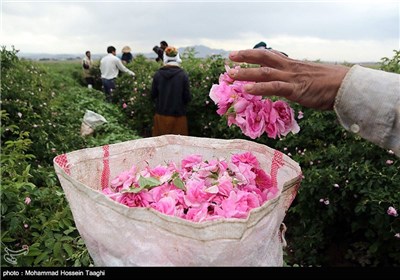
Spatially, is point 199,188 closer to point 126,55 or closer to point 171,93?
point 171,93

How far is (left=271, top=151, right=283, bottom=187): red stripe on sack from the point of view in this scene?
1.48m

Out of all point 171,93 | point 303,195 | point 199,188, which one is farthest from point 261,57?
point 171,93

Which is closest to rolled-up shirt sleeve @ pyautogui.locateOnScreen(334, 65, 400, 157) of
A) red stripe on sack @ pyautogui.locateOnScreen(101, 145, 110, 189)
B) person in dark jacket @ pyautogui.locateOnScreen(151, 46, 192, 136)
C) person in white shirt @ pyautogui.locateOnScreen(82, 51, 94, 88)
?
red stripe on sack @ pyautogui.locateOnScreen(101, 145, 110, 189)

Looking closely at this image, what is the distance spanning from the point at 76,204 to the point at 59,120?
452 cm

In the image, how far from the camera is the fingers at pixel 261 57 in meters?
1.23

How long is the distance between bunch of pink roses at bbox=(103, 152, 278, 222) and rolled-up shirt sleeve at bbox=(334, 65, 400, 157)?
38cm

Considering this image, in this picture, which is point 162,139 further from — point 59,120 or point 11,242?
point 59,120

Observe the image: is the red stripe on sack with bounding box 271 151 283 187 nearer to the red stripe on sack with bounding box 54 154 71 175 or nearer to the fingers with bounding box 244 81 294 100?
the fingers with bounding box 244 81 294 100

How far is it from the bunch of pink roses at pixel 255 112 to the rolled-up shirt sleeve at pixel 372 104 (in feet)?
0.83

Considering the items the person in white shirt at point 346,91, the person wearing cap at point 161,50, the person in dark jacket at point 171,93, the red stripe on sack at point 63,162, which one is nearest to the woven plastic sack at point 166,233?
the red stripe on sack at point 63,162

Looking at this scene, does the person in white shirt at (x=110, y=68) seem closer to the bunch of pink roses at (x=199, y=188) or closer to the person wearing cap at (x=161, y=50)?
the person wearing cap at (x=161, y=50)

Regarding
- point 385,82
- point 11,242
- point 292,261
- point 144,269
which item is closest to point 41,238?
point 11,242

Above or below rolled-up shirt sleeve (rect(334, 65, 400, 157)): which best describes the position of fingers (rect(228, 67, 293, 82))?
above

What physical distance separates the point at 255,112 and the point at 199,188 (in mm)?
322
